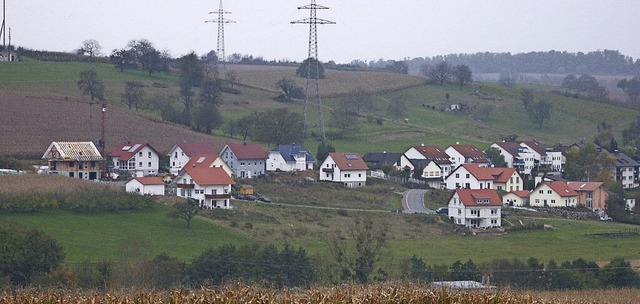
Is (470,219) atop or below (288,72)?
below

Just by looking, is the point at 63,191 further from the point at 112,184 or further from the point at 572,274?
the point at 572,274

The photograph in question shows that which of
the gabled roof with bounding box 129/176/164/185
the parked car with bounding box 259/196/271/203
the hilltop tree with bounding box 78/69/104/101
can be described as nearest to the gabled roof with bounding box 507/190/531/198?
the parked car with bounding box 259/196/271/203

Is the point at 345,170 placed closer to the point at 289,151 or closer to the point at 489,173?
the point at 289,151

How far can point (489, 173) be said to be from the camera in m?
50.1

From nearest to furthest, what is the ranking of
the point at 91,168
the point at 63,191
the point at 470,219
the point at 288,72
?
the point at 63,191 < the point at 470,219 < the point at 91,168 < the point at 288,72

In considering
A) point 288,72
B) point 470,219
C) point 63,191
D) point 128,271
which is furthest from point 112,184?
point 288,72

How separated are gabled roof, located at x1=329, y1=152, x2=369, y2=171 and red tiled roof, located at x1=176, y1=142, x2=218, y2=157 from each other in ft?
17.6

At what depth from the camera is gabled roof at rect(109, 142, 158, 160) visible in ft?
154

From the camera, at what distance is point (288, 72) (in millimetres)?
87250

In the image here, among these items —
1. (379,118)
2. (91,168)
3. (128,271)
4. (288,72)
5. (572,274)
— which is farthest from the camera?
(288,72)

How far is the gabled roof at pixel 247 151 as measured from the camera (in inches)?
1909

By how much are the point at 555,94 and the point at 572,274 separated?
5950 centimetres

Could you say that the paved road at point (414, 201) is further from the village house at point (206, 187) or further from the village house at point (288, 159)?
the village house at point (206, 187)

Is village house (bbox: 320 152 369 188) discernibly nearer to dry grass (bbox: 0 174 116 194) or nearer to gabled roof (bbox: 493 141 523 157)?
gabled roof (bbox: 493 141 523 157)
